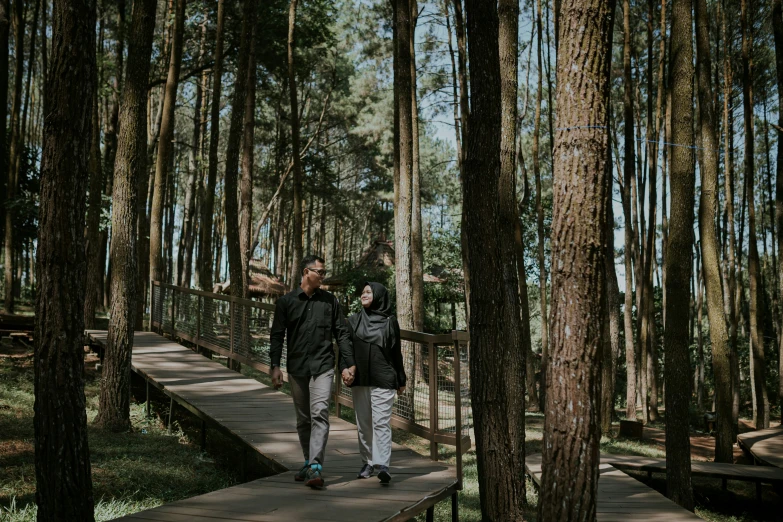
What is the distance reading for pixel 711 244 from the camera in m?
9.86

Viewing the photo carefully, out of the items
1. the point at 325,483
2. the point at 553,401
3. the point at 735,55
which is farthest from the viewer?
the point at 735,55

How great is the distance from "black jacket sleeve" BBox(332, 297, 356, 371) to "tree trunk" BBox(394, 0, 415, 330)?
23.2 ft

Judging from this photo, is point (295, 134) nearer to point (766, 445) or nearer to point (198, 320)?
point (198, 320)

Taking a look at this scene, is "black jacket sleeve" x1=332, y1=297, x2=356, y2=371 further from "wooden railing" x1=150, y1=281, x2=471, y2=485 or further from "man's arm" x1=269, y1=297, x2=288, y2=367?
"wooden railing" x1=150, y1=281, x2=471, y2=485

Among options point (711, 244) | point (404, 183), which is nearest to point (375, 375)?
point (711, 244)

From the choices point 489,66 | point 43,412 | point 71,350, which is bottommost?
point 43,412

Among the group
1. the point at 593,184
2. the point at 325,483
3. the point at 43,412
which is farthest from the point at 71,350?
the point at 593,184

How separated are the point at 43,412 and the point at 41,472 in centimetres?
40

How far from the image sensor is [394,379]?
18.9 ft

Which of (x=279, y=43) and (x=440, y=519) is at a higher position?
(x=279, y=43)

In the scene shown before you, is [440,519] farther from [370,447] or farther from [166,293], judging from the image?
[166,293]

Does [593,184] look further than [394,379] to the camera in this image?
No

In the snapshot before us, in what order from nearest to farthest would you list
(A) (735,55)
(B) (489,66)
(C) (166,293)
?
(B) (489,66), (C) (166,293), (A) (735,55)

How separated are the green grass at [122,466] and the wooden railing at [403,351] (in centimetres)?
184
